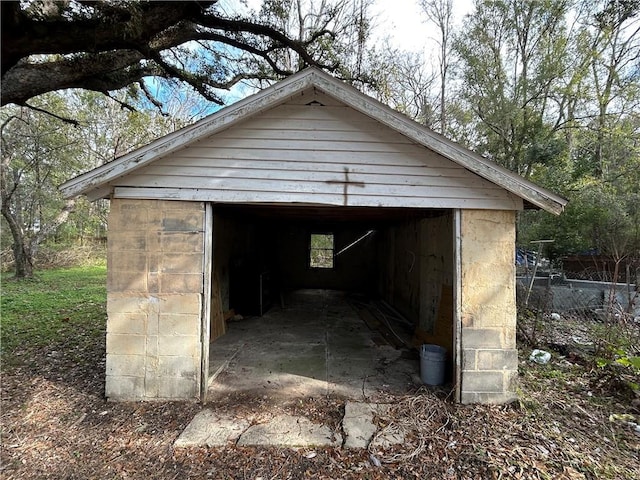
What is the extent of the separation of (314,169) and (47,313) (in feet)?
27.0

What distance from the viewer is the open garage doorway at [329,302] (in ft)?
16.2

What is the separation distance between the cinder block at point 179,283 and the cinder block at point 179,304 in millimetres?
61

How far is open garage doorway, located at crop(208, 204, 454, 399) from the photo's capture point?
4934 mm

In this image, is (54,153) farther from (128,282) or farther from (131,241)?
(128,282)

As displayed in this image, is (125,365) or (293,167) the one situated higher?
(293,167)

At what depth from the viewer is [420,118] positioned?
56.0ft

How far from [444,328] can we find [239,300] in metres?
5.07

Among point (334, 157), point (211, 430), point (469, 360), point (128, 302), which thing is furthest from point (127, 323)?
point (469, 360)

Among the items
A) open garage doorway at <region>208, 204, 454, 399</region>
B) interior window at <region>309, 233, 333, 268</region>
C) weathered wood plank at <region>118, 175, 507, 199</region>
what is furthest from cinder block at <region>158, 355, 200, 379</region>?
interior window at <region>309, 233, 333, 268</region>

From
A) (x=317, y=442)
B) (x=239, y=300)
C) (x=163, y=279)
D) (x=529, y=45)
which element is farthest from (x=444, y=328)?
(x=529, y=45)

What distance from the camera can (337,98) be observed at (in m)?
3.91

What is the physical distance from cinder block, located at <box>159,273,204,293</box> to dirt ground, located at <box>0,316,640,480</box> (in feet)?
4.48

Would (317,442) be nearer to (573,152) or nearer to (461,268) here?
(461,268)

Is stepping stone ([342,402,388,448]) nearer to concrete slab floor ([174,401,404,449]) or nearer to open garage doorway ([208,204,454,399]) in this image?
concrete slab floor ([174,401,404,449])
